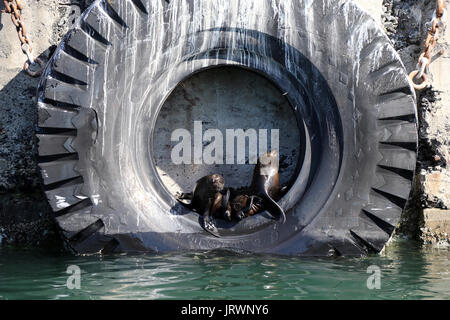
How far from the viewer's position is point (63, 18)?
4031 mm

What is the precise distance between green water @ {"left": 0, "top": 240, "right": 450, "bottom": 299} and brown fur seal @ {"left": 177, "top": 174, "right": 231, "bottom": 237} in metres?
0.23

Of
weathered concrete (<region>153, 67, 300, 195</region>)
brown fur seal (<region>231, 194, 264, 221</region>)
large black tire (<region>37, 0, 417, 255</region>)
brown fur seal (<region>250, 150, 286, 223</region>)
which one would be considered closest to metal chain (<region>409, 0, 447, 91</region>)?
large black tire (<region>37, 0, 417, 255</region>)

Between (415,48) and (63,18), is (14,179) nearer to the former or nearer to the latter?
(63,18)

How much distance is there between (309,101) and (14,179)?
2.01 metres

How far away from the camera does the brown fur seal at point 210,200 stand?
3.54 meters

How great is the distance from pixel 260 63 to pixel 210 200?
891mm

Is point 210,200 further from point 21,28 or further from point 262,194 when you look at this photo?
point 21,28

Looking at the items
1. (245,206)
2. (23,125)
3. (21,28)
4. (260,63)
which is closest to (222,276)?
(245,206)

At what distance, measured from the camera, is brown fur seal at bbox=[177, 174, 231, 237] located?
11.6 feet

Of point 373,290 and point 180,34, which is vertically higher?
point 180,34

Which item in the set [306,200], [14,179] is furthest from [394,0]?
[14,179]

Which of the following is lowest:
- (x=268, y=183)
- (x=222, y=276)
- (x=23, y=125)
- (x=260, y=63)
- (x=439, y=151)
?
(x=222, y=276)

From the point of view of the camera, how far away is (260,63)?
356cm

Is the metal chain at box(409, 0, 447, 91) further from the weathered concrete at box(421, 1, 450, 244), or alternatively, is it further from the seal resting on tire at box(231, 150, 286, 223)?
the seal resting on tire at box(231, 150, 286, 223)
